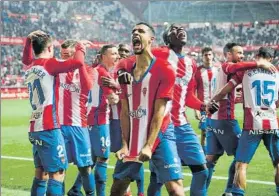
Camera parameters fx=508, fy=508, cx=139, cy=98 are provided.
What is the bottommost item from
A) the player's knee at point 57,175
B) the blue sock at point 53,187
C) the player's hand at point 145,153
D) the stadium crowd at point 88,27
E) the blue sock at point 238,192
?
the blue sock at point 238,192

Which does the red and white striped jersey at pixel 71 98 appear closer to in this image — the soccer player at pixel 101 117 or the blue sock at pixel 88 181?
the soccer player at pixel 101 117

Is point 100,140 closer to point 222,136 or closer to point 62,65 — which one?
point 222,136

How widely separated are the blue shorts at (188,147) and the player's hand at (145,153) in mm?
1282

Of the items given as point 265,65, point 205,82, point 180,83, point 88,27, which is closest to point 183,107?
point 180,83

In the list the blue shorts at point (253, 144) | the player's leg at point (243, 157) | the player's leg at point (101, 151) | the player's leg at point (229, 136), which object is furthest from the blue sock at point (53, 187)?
the player's leg at point (229, 136)

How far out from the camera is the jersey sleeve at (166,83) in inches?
165

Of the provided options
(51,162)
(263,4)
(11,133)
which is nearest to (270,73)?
(51,162)

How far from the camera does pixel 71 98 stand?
591 cm

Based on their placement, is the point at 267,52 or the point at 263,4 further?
the point at 263,4

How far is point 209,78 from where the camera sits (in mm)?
9000

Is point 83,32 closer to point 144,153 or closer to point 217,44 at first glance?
point 217,44

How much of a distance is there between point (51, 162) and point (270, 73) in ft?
8.92

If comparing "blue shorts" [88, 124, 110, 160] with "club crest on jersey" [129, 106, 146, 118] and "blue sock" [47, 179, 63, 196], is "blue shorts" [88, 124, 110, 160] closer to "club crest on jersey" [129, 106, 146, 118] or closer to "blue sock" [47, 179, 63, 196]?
"blue sock" [47, 179, 63, 196]

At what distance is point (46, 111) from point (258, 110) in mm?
2507
